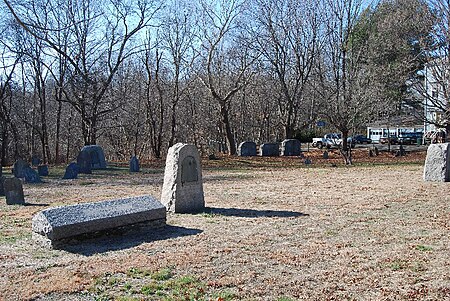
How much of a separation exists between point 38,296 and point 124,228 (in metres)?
2.65

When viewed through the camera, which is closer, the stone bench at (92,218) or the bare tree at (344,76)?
the stone bench at (92,218)

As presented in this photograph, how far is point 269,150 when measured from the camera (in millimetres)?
29094

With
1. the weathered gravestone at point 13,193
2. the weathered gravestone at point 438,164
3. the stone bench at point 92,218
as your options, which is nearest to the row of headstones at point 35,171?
A: the weathered gravestone at point 13,193

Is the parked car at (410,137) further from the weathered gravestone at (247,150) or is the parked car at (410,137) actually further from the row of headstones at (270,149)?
the weathered gravestone at (247,150)

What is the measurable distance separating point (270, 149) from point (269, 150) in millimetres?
96

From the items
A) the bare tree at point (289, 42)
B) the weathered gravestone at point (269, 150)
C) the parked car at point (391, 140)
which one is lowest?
the weathered gravestone at point (269, 150)

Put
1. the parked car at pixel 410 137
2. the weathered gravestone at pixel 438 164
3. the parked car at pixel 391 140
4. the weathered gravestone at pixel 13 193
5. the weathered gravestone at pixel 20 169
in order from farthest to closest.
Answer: the parked car at pixel 410 137, the parked car at pixel 391 140, the weathered gravestone at pixel 20 169, the weathered gravestone at pixel 438 164, the weathered gravestone at pixel 13 193

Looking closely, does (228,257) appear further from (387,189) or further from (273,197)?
(387,189)

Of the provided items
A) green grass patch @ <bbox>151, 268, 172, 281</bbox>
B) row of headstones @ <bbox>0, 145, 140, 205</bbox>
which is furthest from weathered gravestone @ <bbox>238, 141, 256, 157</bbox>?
green grass patch @ <bbox>151, 268, 172, 281</bbox>

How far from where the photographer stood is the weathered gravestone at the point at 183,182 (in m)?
9.16

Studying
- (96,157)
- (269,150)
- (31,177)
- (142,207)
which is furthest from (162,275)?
(269,150)

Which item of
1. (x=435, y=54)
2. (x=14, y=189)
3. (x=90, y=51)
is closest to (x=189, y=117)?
(x=90, y=51)

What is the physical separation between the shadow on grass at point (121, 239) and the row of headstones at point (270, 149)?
841 inches

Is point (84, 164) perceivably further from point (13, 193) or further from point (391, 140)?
point (391, 140)
